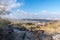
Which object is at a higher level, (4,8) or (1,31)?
(4,8)

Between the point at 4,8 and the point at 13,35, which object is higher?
the point at 4,8

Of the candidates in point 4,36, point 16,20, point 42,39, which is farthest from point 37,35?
point 16,20

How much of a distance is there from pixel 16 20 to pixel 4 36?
26.7ft

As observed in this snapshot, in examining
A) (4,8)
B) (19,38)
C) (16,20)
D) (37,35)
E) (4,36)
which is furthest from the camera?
(16,20)

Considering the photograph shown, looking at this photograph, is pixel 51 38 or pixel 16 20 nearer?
pixel 51 38

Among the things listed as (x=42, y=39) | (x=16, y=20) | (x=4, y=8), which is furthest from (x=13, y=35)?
(x=16, y=20)

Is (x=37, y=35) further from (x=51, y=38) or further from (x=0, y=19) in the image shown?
(x=0, y=19)

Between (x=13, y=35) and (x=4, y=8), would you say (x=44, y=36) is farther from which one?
(x=4, y=8)

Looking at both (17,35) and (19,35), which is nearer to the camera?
(17,35)

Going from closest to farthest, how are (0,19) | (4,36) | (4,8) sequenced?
(4,36)
(4,8)
(0,19)

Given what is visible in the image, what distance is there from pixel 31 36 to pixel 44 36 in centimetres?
110

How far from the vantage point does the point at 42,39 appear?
34.5 feet

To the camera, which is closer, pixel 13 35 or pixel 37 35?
pixel 13 35

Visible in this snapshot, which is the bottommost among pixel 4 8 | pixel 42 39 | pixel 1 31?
pixel 42 39
